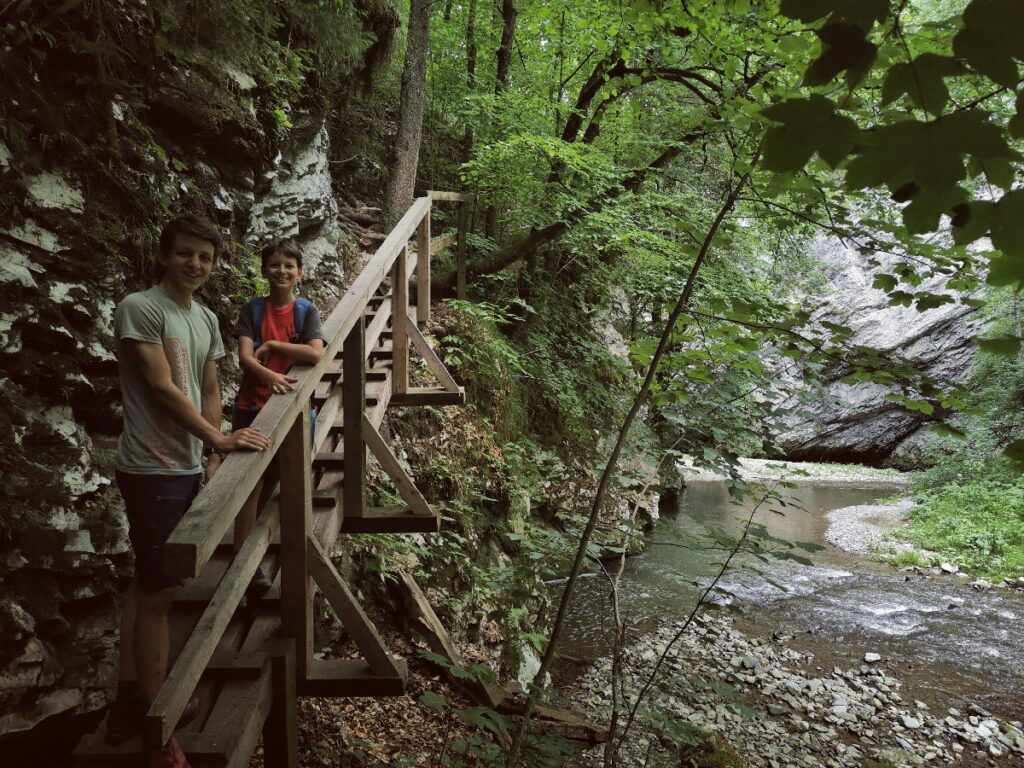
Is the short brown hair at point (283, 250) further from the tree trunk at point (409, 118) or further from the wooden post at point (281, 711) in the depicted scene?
the tree trunk at point (409, 118)

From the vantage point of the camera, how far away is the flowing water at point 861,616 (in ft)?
23.6

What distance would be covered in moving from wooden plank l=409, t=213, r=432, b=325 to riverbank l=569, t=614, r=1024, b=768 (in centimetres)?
371

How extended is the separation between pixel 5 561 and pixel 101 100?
2.47m

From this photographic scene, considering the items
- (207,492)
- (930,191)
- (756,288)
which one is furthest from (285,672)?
(756,288)

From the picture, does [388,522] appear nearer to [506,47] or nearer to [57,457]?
[57,457]

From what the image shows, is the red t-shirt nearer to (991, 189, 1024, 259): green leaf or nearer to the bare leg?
the bare leg

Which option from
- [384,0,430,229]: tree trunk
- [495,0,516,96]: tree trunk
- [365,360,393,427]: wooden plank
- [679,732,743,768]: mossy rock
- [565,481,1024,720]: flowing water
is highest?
[495,0,516,96]: tree trunk

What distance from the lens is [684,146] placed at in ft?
28.9

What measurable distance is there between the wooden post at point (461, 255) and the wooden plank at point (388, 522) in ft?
17.4

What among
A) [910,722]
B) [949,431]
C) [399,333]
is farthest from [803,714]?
[399,333]

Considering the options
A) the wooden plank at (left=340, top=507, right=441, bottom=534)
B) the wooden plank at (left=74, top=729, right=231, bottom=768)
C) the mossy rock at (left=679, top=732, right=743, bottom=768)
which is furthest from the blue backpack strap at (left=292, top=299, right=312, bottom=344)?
the mossy rock at (left=679, top=732, right=743, bottom=768)

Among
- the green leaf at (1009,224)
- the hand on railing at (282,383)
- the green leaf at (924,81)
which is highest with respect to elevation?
the green leaf at (924,81)

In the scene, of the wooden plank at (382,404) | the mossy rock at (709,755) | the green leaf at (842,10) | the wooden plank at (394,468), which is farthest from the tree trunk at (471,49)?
the green leaf at (842,10)

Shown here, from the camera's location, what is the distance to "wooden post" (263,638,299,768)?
2197 millimetres
